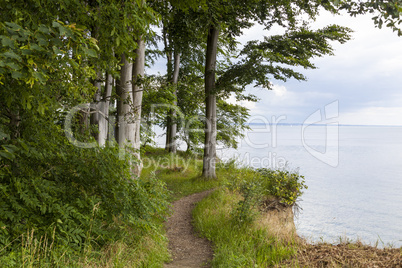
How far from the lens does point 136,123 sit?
8.20 metres

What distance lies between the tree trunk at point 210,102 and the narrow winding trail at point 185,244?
3586mm

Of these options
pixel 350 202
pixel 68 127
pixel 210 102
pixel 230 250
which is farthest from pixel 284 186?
pixel 350 202

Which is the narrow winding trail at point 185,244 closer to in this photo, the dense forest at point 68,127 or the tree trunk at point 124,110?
the dense forest at point 68,127

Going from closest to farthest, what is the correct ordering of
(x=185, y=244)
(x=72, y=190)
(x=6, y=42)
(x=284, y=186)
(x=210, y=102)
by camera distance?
(x=6, y=42)
(x=72, y=190)
(x=185, y=244)
(x=284, y=186)
(x=210, y=102)

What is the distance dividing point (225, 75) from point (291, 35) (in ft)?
9.16

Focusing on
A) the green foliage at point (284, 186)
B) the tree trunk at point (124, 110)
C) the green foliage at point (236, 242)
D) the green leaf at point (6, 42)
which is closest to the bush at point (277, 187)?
the green foliage at point (284, 186)

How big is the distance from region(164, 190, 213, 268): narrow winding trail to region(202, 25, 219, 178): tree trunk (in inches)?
141

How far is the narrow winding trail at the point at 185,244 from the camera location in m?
5.52

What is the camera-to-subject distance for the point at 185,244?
21.2 ft

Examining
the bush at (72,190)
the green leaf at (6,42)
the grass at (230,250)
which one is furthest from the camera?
the bush at (72,190)

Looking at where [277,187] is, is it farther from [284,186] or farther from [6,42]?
[6,42]

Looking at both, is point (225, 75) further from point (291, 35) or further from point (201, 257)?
point (201, 257)

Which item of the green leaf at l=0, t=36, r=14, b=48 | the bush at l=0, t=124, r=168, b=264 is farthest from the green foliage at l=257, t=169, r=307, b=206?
the green leaf at l=0, t=36, r=14, b=48

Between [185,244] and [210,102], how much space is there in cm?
702
